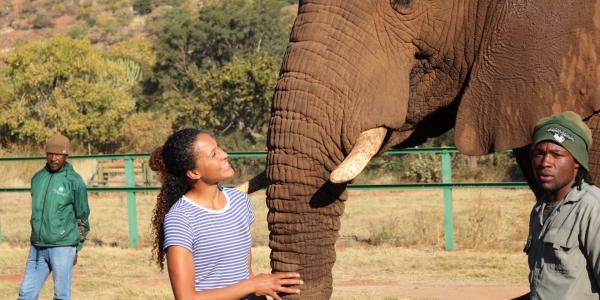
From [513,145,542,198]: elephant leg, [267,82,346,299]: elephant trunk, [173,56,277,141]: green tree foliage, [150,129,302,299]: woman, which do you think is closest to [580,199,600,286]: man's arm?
[150,129,302,299]: woman

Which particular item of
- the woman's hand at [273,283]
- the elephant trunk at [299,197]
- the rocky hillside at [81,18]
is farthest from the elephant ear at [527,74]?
the rocky hillside at [81,18]

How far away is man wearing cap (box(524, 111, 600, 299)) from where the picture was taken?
3713 millimetres

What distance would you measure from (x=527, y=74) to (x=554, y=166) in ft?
5.73

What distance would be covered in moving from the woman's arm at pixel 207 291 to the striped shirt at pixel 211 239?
0.06 metres

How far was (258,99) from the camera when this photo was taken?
89.8 ft

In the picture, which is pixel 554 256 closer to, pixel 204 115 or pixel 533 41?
pixel 533 41

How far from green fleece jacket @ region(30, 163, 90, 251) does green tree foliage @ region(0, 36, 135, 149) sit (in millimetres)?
20653

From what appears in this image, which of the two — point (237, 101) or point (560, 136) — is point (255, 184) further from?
point (237, 101)

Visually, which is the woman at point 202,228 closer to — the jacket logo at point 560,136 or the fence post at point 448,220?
the jacket logo at point 560,136

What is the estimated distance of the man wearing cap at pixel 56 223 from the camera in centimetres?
899

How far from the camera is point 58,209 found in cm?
912

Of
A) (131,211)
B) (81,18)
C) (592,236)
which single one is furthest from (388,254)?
(81,18)

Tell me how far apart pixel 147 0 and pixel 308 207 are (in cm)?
6477

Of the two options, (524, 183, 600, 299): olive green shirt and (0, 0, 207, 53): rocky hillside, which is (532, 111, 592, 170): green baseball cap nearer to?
(524, 183, 600, 299): olive green shirt
